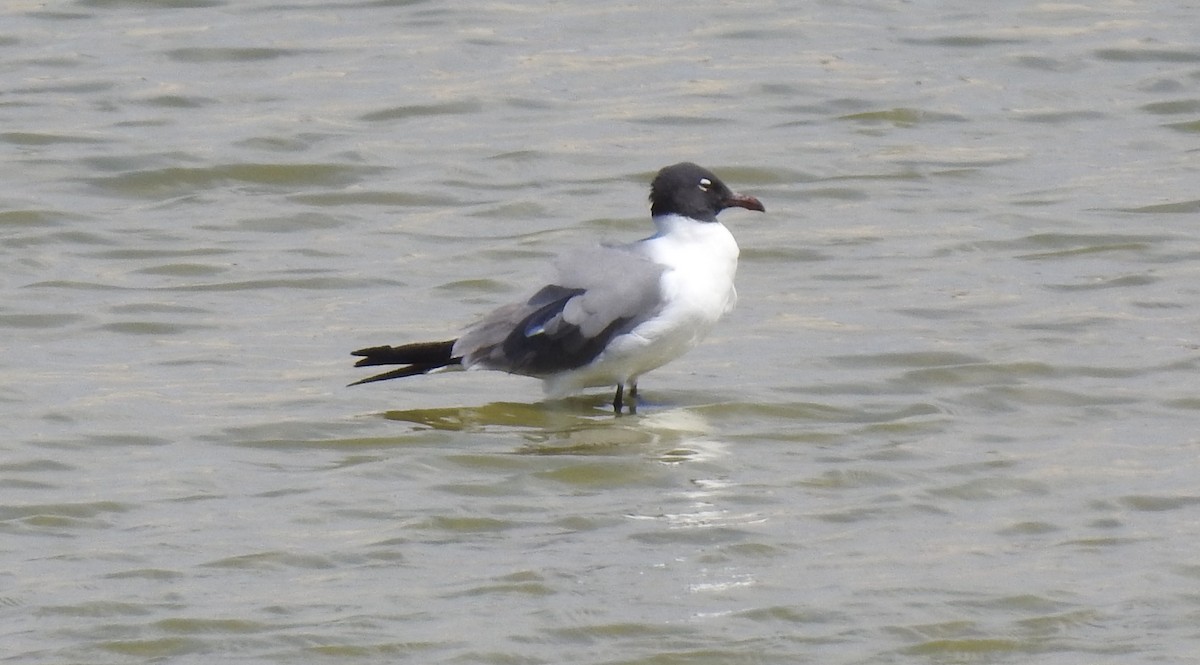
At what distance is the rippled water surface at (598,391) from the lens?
5961 mm

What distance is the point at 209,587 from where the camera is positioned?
19.9 ft

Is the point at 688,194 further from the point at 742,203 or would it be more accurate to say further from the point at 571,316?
the point at 571,316

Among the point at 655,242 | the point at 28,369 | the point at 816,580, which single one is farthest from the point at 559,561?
the point at 28,369

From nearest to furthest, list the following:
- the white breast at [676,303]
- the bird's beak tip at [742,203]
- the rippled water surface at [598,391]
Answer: the rippled water surface at [598,391] < the white breast at [676,303] < the bird's beak tip at [742,203]

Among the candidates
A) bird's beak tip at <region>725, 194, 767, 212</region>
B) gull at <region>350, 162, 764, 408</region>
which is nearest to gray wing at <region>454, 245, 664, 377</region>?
gull at <region>350, 162, 764, 408</region>

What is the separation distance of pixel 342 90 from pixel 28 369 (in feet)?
16.3

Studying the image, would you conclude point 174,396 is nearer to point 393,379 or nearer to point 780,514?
point 393,379

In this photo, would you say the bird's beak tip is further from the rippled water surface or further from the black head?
the rippled water surface

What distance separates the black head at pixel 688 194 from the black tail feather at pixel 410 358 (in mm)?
911

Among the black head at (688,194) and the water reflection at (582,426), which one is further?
the black head at (688,194)

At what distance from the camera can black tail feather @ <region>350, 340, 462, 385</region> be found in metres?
8.20

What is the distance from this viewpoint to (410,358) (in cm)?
824

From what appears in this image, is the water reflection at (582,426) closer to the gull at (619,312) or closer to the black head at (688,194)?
the gull at (619,312)

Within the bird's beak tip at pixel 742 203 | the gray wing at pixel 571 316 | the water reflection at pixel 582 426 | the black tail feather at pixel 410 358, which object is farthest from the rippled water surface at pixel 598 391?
the bird's beak tip at pixel 742 203
